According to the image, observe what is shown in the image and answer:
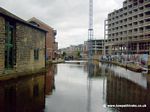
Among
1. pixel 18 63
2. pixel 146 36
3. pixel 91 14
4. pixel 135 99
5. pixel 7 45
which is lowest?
pixel 135 99

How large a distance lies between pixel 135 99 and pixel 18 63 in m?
16.1

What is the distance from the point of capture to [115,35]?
4471 inches

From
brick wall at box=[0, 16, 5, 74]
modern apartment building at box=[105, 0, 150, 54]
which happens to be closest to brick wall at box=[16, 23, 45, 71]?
brick wall at box=[0, 16, 5, 74]

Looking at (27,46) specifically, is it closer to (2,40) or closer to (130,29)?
(2,40)

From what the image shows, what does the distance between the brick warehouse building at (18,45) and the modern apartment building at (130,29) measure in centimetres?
6156

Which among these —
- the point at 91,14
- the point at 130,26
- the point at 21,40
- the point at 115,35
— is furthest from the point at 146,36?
the point at 21,40

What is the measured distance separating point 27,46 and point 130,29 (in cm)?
7784

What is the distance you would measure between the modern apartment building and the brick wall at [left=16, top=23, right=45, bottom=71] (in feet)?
196

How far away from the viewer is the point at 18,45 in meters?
26.1

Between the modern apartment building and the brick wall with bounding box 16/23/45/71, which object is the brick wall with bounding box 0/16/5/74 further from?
the modern apartment building

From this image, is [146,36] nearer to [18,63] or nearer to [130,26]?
[130,26]

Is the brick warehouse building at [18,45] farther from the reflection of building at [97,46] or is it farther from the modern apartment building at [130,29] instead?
the reflection of building at [97,46]

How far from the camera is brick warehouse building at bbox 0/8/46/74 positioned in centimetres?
2238

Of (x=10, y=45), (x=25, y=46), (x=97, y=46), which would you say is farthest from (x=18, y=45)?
(x=97, y=46)
